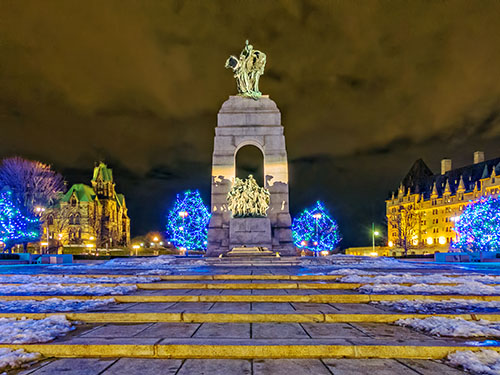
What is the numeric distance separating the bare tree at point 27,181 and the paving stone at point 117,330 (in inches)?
1816

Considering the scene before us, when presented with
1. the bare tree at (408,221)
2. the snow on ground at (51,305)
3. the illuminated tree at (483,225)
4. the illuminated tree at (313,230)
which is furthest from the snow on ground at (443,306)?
the bare tree at (408,221)

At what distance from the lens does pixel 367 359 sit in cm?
570

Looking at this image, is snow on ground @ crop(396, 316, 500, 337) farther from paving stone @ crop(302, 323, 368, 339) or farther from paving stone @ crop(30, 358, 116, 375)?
paving stone @ crop(30, 358, 116, 375)

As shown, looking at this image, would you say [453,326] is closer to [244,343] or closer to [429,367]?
[429,367]

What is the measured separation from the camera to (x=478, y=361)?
206 inches

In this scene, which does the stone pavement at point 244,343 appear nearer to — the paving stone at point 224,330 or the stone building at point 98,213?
the paving stone at point 224,330

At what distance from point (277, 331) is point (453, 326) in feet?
10.5

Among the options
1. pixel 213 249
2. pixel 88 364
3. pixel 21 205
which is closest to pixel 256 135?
pixel 213 249

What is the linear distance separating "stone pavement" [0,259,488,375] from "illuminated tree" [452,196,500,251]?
134 feet

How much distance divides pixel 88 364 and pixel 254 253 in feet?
57.7

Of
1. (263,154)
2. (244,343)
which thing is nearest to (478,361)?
(244,343)

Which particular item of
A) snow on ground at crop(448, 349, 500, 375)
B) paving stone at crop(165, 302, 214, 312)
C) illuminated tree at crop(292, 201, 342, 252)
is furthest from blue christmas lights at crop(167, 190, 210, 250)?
snow on ground at crop(448, 349, 500, 375)

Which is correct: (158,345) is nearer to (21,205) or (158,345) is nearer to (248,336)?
(248,336)

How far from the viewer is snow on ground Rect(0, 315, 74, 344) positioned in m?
6.15
